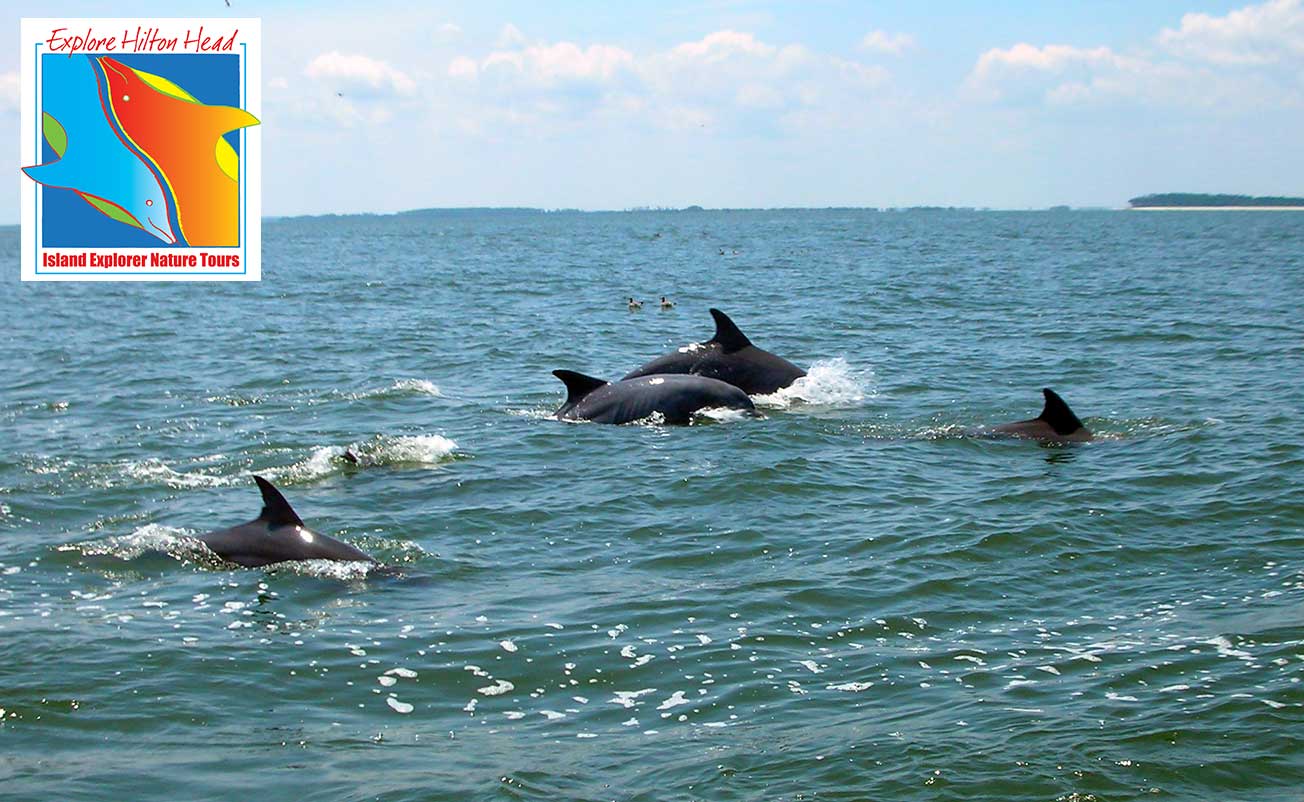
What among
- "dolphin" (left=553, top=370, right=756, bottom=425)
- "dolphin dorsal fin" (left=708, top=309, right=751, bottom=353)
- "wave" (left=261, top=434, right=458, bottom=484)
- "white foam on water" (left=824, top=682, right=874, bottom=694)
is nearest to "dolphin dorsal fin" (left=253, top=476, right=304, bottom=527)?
"wave" (left=261, top=434, right=458, bottom=484)

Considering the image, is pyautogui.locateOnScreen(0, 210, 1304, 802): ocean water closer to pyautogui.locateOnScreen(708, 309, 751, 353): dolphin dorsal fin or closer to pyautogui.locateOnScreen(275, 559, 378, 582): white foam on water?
pyautogui.locateOnScreen(275, 559, 378, 582): white foam on water

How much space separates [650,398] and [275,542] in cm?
826

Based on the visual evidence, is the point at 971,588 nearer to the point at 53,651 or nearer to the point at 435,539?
the point at 435,539

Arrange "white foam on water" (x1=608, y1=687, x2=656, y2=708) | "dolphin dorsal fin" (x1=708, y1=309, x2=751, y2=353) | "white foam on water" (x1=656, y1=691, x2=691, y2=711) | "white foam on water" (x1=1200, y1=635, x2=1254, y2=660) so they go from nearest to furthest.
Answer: "white foam on water" (x1=656, y1=691, x2=691, y2=711) → "white foam on water" (x1=608, y1=687, x2=656, y2=708) → "white foam on water" (x1=1200, y1=635, x2=1254, y2=660) → "dolphin dorsal fin" (x1=708, y1=309, x2=751, y2=353)

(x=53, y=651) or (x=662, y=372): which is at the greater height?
(x=662, y=372)

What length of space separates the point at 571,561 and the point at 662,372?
8805 millimetres

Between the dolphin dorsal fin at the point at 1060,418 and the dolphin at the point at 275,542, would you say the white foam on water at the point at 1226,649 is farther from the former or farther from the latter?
the dolphin dorsal fin at the point at 1060,418

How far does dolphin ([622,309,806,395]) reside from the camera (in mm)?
21484

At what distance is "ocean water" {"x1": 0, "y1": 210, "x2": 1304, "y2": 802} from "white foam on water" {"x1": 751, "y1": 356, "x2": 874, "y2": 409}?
96 mm

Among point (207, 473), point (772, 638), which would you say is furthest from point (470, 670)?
point (207, 473)

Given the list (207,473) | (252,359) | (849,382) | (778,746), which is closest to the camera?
(778,746)

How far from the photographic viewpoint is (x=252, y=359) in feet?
98.9

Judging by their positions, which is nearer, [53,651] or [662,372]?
[53,651]

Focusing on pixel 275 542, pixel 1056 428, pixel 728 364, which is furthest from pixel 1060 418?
pixel 275 542
